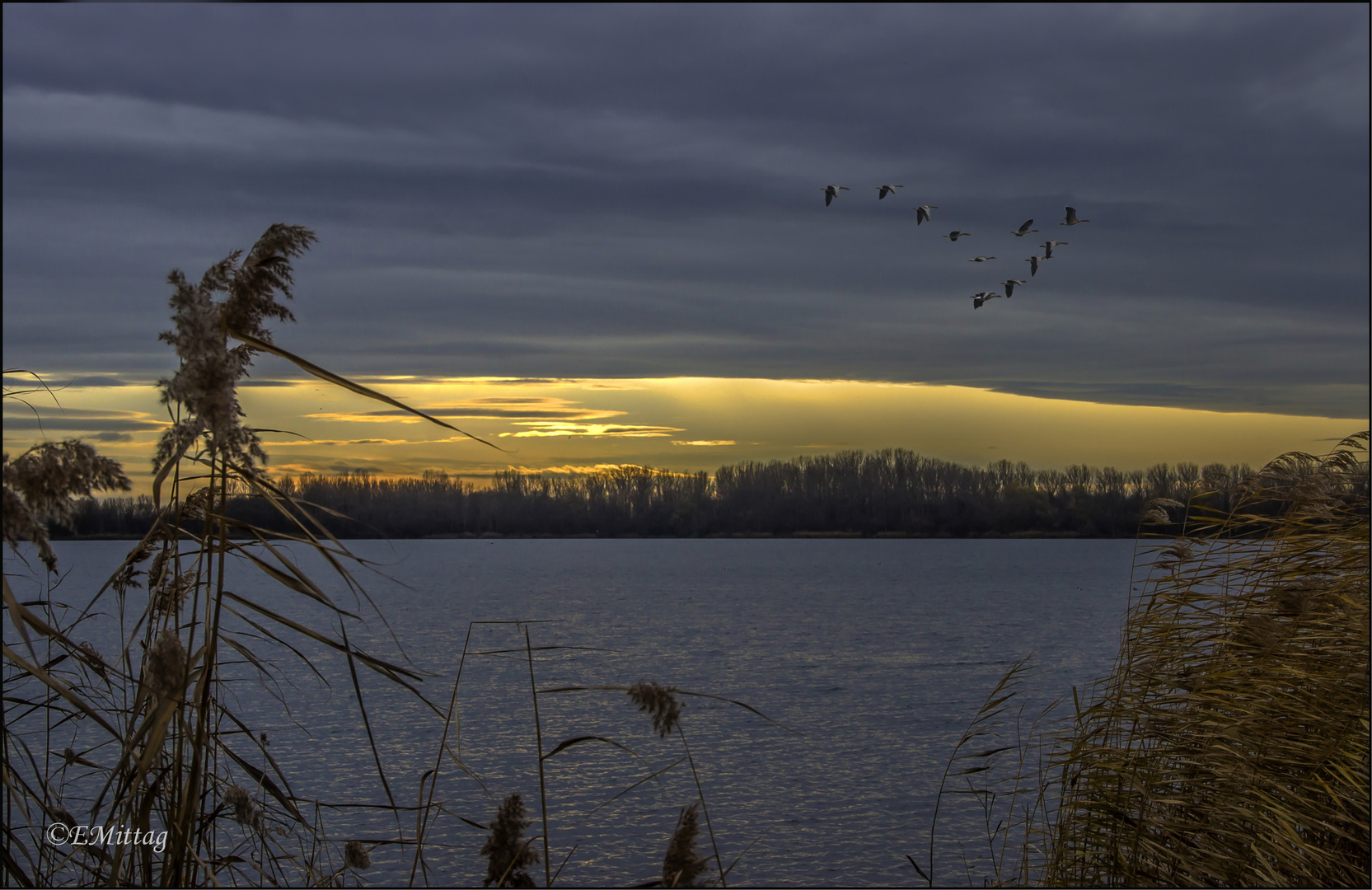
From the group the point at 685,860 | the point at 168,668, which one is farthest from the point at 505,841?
the point at 168,668

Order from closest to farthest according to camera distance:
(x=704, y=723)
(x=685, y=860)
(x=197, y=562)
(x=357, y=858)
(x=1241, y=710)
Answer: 1. (x=685, y=860)
2. (x=197, y=562)
3. (x=357, y=858)
4. (x=1241, y=710)
5. (x=704, y=723)

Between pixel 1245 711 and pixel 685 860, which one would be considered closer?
pixel 685 860

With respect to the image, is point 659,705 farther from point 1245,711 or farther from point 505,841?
point 1245,711

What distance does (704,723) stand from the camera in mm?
28016

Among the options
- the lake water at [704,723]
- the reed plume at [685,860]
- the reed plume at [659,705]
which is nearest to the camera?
the reed plume at [659,705]

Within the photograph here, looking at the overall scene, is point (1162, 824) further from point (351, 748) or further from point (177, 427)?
point (351, 748)

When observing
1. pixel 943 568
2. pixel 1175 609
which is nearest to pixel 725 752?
pixel 1175 609

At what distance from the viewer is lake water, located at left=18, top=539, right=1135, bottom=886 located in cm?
1659

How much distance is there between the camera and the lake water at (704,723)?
16.6 metres

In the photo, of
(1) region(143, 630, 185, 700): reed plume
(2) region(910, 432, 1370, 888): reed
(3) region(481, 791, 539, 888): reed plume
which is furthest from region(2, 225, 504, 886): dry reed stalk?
(2) region(910, 432, 1370, 888): reed

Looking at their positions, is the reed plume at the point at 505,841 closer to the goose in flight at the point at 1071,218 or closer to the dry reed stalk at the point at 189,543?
the dry reed stalk at the point at 189,543

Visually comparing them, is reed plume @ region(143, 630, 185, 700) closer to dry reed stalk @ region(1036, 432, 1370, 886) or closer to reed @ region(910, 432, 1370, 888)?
reed @ region(910, 432, 1370, 888)

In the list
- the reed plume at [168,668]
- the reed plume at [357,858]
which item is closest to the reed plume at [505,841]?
the reed plume at [168,668]

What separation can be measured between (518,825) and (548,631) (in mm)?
52969
